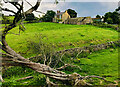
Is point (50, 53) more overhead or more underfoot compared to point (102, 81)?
more overhead

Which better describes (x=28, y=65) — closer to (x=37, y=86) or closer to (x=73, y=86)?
(x=37, y=86)

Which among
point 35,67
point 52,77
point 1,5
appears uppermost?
point 1,5

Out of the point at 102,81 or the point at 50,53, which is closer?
the point at 102,81

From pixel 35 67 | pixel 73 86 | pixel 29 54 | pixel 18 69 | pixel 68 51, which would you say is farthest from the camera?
pixel 68 51

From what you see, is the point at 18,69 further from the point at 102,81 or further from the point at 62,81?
the point at 102,81

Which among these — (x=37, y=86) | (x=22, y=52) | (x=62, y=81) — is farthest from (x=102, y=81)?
(x=22, y=52)

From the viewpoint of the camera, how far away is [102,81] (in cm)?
815

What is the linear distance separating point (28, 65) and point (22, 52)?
19.4 ft

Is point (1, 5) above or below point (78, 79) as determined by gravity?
above

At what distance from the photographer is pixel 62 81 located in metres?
7.72

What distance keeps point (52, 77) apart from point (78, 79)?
4.85 feet

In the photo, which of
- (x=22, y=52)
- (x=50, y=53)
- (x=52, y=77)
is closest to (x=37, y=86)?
(x=52, y=77)

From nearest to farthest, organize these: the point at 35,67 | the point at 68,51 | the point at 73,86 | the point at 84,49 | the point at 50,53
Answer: the point at 73,86 < the point at 35,67 < the point at 50,53 < the point at 68,51 < the point at 84,49

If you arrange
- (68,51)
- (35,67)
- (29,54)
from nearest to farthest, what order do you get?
1. (35,67)
2. (29,54)
3. (68,51)
